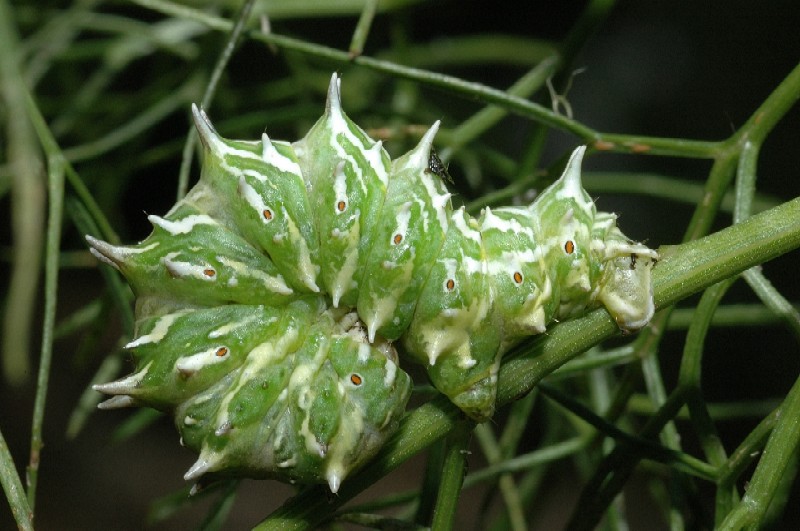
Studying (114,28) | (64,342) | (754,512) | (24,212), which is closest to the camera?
(754,512)

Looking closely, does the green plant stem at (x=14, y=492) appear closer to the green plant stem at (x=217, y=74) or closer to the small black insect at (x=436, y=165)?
the green plant stem at (x=217, y=74)

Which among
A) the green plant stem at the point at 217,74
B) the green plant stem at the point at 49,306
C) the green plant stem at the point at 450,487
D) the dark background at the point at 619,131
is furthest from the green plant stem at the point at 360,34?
the dark background at the point at 619,131

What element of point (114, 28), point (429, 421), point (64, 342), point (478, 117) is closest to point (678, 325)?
point (478, 117)

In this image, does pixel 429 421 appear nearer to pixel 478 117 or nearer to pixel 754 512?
pixel 754 512

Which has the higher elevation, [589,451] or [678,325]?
[678,325]

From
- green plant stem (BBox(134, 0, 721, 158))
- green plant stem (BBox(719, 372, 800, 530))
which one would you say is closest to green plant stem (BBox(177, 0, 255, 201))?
green plant stem (BBox(134, 0, 721, 158))

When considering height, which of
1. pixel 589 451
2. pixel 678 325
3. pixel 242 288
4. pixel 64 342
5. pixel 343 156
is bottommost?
pixel 64 342

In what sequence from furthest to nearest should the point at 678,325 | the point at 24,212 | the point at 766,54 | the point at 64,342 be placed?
the point at 64,342 < the point at 766,54 < the point at 678,325 < the point at 24,212

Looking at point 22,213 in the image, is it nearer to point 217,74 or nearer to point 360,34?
point 217,74

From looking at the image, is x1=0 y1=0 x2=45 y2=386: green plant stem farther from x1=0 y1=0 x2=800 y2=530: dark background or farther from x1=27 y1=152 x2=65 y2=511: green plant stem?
x1=0 y1=0 x2=800 y2=530: dark background
